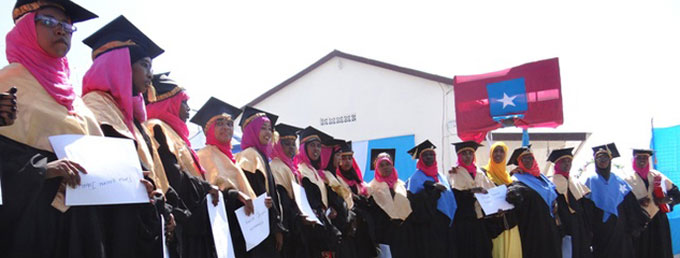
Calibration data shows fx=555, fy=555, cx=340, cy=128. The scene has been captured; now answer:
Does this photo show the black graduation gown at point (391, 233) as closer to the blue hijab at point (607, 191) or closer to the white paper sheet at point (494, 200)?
the white paper sheet at point (494, 200)

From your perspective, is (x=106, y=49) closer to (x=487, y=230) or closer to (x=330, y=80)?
(x=487, y=230)

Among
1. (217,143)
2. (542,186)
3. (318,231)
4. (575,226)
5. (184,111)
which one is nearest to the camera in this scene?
(184,111)

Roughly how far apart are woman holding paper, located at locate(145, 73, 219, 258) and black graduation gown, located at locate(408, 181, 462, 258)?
383 cm

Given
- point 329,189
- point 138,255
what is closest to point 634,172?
point 329,189

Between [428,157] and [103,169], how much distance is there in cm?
573

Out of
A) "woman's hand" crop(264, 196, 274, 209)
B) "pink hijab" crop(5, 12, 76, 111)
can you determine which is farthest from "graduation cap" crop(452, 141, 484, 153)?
"pink hijab" crop(5, 12, 76, 111)

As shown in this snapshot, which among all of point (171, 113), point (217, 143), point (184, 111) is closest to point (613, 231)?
point (217, 143)

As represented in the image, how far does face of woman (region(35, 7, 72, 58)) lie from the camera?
287 cm

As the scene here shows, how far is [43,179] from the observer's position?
8.45ft

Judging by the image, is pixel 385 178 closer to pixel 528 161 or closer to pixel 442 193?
pixel 442 193

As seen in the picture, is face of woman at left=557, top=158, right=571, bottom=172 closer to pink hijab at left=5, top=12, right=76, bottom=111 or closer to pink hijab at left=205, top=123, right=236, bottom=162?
pink hijab at left=205, top=123, right=236, bottom=162

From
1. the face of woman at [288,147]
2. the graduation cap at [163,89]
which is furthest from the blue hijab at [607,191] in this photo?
the graduation cap at [163,89]

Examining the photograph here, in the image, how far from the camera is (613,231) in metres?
8.94

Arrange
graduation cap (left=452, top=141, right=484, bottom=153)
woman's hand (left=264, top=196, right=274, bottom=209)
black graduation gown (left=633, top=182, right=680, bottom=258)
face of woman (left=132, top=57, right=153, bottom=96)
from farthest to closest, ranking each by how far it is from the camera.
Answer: black graduation gown (left=633, top=182, right=680, bottom=258)
graduation cap (left=452, top=141, right=484, bottom=153)
woman's hand (left=264, top=196, right=274, bottom=209)
face of woman (left=132, top=57, right=153, bottom=96)
